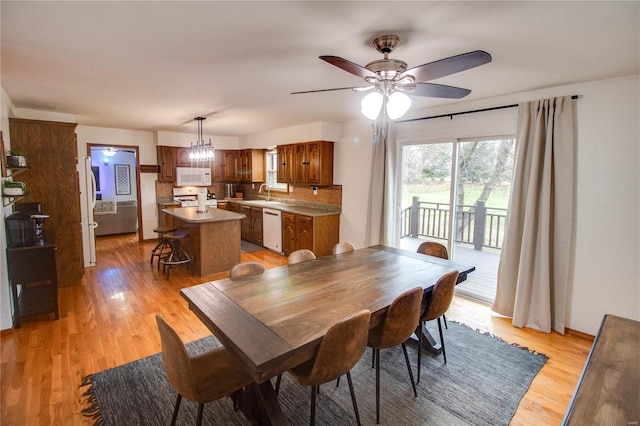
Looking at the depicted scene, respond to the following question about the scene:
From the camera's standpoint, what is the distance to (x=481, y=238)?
511cm

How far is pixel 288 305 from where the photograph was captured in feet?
6.18

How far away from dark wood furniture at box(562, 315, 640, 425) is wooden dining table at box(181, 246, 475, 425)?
0.96 metres

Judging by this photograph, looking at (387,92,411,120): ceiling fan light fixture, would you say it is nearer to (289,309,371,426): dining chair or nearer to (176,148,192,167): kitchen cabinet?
(289,309,371,426): dining chair

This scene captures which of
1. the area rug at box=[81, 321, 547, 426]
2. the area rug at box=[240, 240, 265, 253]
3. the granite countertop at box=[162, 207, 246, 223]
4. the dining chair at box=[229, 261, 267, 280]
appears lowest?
the area rug at box=[81, 321, 547, 426]

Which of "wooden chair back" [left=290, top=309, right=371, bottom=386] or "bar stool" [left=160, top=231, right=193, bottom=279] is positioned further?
"bar stool" [left=160, top=231, right=193, bottom=279]

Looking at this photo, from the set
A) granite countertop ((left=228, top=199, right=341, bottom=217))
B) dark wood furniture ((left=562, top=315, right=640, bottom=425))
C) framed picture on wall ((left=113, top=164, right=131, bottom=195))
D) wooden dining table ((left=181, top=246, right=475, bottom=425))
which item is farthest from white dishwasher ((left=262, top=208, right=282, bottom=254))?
framed picture on wall ((left=113, top=164, right=131, bottom=195))

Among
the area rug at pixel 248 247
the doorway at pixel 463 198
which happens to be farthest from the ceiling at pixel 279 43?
the area rug at pixel 248 247

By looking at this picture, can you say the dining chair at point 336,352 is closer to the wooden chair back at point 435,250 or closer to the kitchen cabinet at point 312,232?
the wooden chair back at point 435,250

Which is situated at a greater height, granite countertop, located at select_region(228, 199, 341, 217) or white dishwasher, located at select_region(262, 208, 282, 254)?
granite countertop, located at select_region(228, 199, 341, 217)

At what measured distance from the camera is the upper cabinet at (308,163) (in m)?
5.36

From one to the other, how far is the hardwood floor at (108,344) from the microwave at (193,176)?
2.83 m

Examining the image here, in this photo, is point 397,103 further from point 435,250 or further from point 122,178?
point 122,178

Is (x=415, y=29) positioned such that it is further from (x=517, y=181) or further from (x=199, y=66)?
(x=517, y=181)

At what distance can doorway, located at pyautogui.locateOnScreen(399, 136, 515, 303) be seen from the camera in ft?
Answer: 12.7
